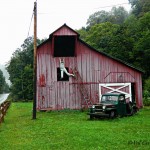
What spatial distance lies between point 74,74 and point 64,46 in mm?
2866

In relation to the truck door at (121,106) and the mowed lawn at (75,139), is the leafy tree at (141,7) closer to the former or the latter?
the truck door at (121,106)

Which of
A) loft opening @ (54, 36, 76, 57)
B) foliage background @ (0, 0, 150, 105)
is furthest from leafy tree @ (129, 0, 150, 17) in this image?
loft opening @ (54, 36, 76, 57)

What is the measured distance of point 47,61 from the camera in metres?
29.0

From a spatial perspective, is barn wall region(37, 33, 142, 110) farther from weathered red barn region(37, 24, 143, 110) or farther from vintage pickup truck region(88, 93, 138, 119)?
vintage pickup truck region(88, 93, 138, 119)

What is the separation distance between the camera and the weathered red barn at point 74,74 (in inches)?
1126

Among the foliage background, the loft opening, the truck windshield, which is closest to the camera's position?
the truck windshield

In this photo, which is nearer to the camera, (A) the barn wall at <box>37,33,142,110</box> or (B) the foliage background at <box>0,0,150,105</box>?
(A) the barn wall at <box>37,33,142,110</box>

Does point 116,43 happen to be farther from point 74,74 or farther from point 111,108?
point 111,108

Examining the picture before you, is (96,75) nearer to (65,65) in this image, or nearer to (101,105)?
(65,65)

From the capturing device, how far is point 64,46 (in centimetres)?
2939

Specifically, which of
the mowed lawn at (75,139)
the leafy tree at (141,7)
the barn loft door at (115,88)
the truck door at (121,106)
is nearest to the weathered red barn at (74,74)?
the barn loft door at (115,88)

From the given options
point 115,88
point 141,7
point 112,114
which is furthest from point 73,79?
point 141,7

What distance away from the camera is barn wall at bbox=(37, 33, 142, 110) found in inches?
1126

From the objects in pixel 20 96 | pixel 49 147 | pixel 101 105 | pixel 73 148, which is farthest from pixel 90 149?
pixel 20 96
